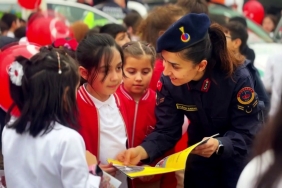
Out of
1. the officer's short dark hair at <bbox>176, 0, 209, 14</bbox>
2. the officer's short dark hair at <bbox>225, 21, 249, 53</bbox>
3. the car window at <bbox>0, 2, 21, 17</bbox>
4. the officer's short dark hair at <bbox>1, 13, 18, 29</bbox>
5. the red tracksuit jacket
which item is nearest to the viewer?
the red tracksuit jacket

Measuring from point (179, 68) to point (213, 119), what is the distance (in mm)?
326

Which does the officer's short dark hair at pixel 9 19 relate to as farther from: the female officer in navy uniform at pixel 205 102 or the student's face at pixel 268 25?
the student's face at pixel 268 25

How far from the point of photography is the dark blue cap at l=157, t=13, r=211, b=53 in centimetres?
232

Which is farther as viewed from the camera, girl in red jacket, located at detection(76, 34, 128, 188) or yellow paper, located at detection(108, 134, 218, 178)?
girl in red jacket, located at detection(76, 34, 128, 188)

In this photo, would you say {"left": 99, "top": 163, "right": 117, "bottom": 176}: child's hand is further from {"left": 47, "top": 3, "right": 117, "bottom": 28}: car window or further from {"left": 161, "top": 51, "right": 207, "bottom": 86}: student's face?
{"left": 47, "top": 3, "right": 117, "bottom": 28}: car window

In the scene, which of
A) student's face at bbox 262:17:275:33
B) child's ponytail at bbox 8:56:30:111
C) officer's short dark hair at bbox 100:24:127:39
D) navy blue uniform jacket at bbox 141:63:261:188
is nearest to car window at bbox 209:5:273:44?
student's face at bbox 262:17:275:33

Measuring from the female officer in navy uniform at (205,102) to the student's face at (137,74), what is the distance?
0.47 feet

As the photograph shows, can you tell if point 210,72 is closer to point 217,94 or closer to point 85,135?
point 217,94

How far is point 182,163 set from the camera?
7.09ft

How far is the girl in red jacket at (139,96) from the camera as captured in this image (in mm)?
2643

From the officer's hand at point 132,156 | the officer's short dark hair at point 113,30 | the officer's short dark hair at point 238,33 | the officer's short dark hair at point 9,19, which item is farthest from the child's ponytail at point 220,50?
the officer's short dark hair at point 9,19

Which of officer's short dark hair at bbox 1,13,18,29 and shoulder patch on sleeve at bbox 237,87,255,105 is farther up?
shoulder patch on sleeve at bbox 237,87,255,105

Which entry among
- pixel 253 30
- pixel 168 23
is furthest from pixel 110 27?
pixel 253 30

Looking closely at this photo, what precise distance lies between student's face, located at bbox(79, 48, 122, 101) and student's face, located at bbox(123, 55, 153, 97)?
0.22 metres
